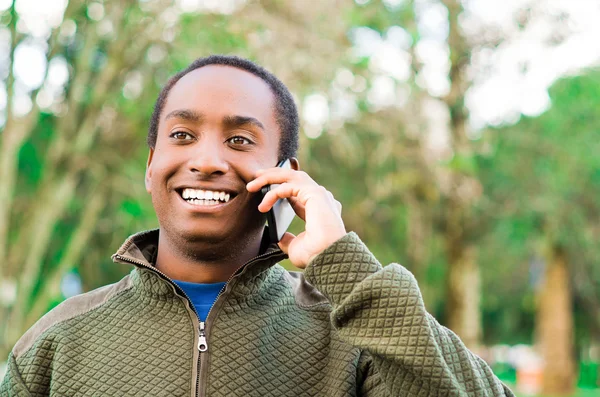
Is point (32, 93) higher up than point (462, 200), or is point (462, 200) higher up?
point (32, 93)

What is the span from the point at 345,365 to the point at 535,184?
14967 millimetres

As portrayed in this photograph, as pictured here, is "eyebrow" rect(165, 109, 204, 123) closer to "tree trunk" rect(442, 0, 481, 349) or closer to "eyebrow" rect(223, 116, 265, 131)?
"eyebrow" rect(223, 116, 265, 131)

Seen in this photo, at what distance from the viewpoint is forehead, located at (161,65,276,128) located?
2.55m

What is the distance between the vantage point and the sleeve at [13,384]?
7.91 feet

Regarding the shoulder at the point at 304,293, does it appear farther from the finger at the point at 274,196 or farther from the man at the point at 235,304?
the finger at the point at 274,196

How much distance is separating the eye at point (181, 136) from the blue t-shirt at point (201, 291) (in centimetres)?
45

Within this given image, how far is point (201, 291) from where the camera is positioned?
2.56 meters

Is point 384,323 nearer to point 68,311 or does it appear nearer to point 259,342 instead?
point 259,342

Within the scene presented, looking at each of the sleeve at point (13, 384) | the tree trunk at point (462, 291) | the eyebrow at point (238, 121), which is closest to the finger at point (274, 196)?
the eyebrow at point (238, 121)

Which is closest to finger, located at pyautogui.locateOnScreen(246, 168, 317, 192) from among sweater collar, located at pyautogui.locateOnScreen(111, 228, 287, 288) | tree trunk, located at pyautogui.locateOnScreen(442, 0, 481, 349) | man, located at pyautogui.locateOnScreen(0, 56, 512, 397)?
man, located at pyautogui.locateOnScreen(0, 56, 512, 397)

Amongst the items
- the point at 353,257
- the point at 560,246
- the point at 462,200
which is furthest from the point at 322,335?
the point at 560,246

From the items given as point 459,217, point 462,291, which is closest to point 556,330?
point 462,291

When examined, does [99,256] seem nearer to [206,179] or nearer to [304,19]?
[304,19]

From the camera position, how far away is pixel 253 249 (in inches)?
103
